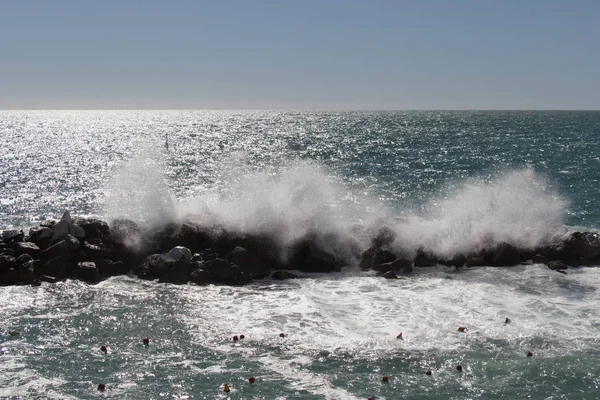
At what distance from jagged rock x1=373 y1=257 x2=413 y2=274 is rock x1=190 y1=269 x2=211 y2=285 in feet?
22.7

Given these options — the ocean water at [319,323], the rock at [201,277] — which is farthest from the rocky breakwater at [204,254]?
the ocean water at [319,323]

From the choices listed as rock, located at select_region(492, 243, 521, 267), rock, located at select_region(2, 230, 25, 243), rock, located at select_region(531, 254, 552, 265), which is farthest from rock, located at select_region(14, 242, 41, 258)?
rock, located at select_region(531, 254, 552, 265)

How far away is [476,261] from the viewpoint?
2336 cm

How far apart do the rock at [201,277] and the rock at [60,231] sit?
248 inches

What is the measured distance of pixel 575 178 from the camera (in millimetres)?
51969

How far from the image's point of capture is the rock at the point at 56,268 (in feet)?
69.4

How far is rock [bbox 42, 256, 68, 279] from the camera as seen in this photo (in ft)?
69.4

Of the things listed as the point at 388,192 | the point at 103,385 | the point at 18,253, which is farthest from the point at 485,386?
the point at 388,192

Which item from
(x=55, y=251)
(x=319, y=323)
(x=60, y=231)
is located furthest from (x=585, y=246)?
(x=60, y=231)

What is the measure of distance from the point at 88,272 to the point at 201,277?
438cm

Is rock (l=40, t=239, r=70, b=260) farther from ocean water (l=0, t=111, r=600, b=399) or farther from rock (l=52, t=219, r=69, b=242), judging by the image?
ocean water (l=0, t=111, r=600, b=399)

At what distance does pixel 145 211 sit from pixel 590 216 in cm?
2780

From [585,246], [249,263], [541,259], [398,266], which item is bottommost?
[398,266]

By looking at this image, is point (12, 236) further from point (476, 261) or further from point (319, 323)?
point (476, 261)
